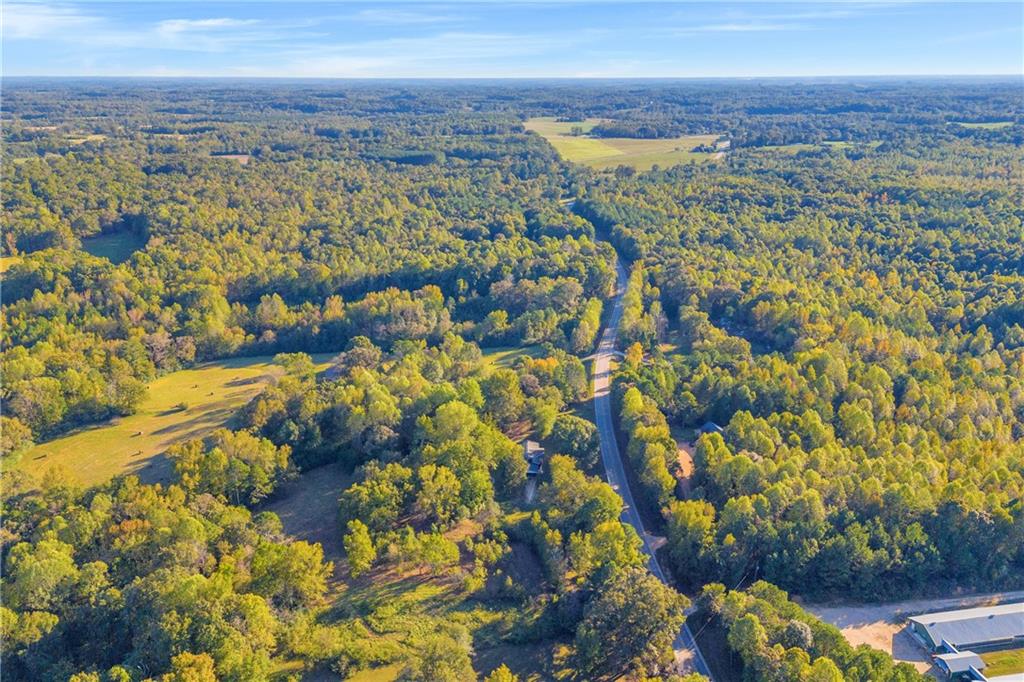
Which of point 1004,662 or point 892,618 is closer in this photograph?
point 1004,662

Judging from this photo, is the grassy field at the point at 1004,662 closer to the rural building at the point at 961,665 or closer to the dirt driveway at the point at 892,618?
the rural building at the point at 961,665

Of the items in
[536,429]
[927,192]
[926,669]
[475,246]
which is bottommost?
[926,669]

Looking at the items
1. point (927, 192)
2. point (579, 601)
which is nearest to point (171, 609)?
point (579, 601)

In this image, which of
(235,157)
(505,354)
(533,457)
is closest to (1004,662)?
(533,457)

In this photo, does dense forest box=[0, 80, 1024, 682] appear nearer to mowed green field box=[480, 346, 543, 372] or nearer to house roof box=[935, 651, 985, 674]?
mowed green field box=[480, 346, 543, 372]

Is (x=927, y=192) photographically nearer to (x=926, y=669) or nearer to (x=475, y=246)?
(x=475, y=246)

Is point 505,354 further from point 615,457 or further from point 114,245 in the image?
point 114,245
